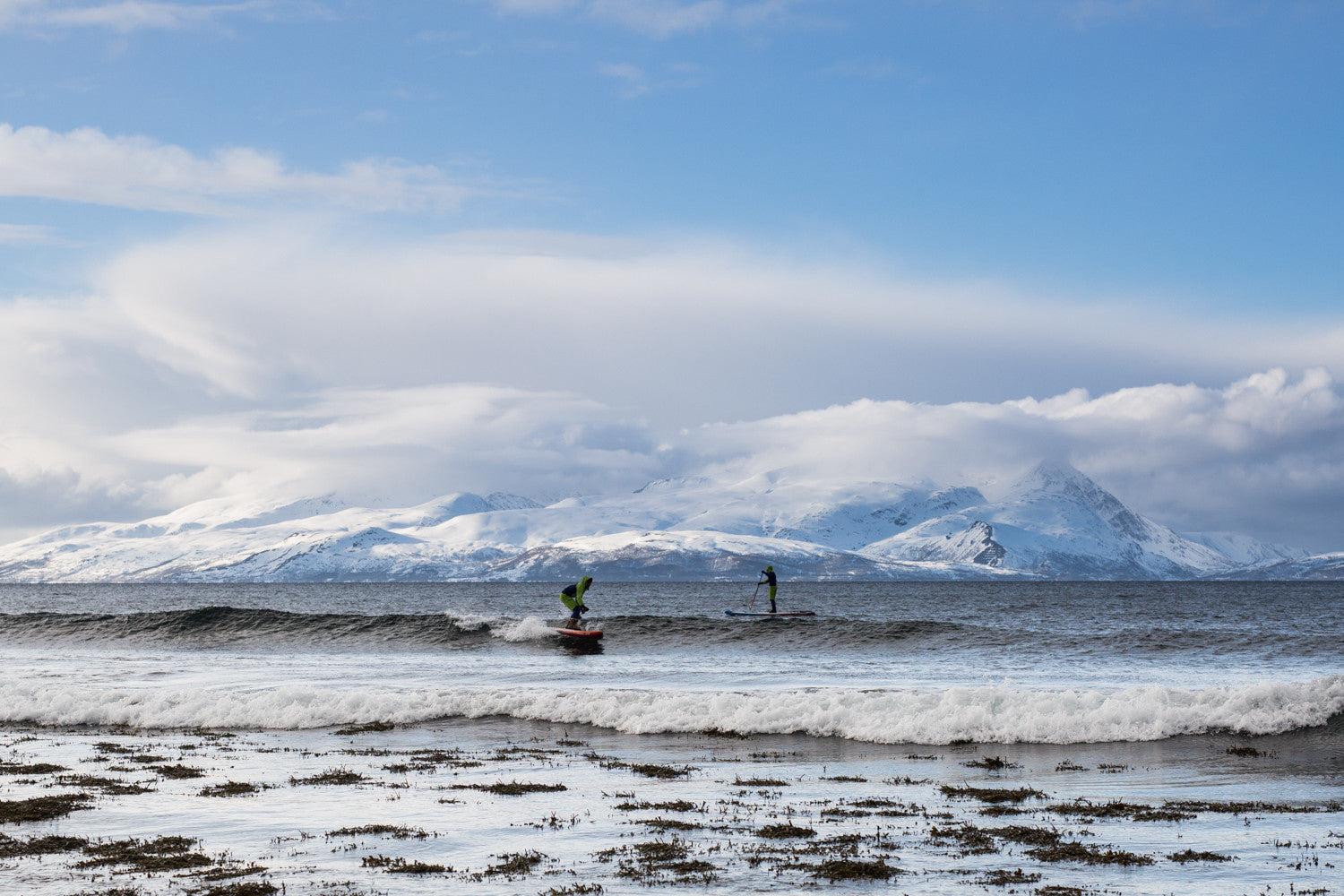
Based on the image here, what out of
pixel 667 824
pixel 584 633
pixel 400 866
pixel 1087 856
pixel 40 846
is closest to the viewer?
pixel 400 866

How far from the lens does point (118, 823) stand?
50.0 feet

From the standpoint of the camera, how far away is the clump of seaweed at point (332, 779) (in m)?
18.8

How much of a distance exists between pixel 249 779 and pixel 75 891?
767 cm

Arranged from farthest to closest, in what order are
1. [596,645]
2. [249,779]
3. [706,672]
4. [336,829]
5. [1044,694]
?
[596,645]
[706,672]
[1044,694]
[249,779]
[336,829]

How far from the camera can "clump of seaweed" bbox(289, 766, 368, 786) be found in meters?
18.8

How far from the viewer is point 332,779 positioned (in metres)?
19.1

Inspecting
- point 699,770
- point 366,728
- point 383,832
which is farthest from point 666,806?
point 366,728

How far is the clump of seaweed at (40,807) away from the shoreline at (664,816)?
2.6 inches

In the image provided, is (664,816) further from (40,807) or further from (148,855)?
(40,807)

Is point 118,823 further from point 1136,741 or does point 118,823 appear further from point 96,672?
point 96,672

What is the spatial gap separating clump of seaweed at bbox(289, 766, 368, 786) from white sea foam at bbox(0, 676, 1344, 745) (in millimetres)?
9107

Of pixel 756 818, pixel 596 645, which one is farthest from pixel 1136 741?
pixel 596 645

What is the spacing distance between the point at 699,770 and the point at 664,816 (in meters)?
5.10

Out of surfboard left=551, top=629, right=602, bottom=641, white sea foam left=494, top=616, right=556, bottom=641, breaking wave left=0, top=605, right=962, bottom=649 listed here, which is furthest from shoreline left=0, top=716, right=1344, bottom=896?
white sea foam left=494, top=616, right=556, bottom=641
